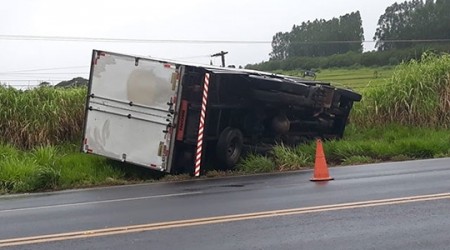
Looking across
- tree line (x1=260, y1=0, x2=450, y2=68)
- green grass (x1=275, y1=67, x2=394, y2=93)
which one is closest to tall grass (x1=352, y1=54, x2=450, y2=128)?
green grass (x1=275, y1=67, x2=394, y2=93)

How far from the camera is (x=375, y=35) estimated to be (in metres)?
51.1

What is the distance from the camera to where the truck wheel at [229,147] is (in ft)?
50.7

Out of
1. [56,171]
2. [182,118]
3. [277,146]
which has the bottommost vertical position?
[56,171]

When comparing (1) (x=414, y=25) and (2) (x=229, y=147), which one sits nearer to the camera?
(2) (x=229, y=147)

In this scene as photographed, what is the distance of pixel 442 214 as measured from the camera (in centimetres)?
856

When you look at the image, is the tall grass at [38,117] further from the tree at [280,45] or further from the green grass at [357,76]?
the tree at [280,45]

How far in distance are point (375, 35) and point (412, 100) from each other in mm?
31049

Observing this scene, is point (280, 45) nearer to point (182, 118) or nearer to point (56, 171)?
point (182, 118)

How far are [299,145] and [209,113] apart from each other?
323cm

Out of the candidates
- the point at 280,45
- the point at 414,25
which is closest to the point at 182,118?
the point at 414,25

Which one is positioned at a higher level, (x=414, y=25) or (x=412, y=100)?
(x=414, y=25)

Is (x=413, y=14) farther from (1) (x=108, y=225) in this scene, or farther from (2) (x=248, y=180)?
(1) (x=108, y=225)

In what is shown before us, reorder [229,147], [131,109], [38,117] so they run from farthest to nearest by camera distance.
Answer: [38,117], [229,147], [131,109]

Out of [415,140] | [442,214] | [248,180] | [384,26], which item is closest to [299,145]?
[415,140]
